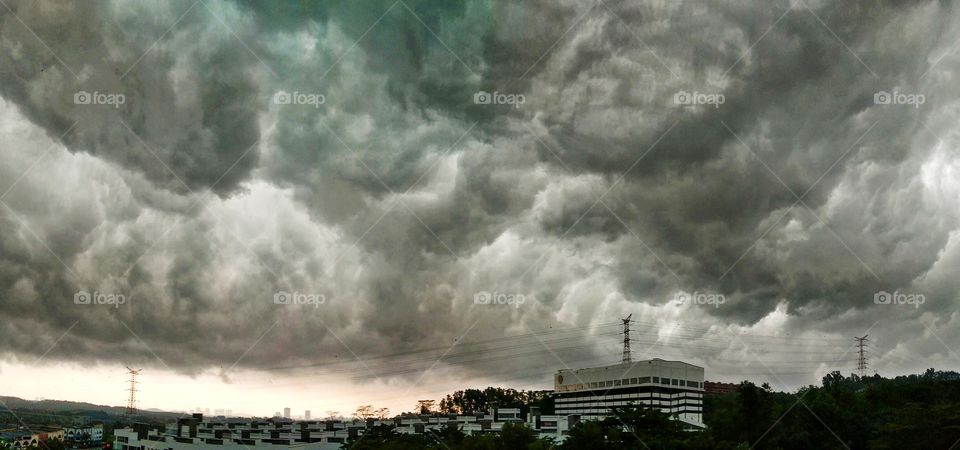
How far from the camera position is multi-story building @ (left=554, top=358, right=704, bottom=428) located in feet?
342

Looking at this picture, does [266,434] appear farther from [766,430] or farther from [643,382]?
[766,430]

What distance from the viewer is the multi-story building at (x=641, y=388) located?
104 metres

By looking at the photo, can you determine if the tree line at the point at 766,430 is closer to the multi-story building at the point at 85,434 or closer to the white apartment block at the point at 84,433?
the multi-story building at the point at 85,434

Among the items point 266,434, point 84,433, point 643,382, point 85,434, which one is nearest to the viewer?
point 266,434

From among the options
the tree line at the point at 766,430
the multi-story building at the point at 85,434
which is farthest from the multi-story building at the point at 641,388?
the multi-story building at the point at 85,434

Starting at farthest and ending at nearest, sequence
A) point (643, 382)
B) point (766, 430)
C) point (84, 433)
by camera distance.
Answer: point (84, 433), point (643, 382), point (766, 430)

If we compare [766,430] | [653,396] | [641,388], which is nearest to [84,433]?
[641,388]

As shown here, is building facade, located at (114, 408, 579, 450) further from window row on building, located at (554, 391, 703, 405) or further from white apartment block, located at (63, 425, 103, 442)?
white apartment block, located at (63, 425, 103, 442)

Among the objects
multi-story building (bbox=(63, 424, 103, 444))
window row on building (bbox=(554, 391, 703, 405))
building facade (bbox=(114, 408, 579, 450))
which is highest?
window row on building (bbox=(554, 391, 703, 405))

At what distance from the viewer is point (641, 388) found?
105 meters

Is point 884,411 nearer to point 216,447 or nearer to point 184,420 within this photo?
point 216,447

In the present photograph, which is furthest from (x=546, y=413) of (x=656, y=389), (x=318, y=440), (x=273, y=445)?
(x=273, y=445)

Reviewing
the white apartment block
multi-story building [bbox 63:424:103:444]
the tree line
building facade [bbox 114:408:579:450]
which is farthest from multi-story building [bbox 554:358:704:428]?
the white apartment block

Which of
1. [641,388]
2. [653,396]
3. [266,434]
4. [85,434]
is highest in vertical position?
[641,388]
